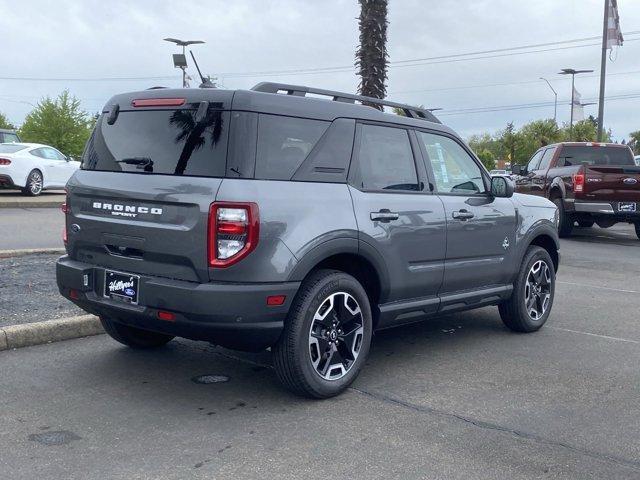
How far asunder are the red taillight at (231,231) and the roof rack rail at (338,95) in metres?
0.93

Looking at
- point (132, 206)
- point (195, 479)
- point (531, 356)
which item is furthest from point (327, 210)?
point (531, 356)

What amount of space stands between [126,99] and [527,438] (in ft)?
10.7

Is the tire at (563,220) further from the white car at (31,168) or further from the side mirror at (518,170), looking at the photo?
the white car at (31,168)

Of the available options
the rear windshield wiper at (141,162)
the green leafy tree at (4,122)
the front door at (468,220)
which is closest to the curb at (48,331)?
the rear windshield wiper at (141,162)

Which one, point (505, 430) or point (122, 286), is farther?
point (122, 286)

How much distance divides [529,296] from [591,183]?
895 centimetres

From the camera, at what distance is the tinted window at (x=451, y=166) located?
5.77 meters

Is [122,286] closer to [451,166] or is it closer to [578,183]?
[451,166]

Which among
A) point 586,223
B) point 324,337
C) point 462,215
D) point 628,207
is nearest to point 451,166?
point 462,215

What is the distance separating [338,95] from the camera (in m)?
5.23

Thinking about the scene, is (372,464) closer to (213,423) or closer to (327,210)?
(213,423)

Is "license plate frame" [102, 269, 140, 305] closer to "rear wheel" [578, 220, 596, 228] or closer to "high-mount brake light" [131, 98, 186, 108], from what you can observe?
"high-mount brake light" [131, 98, 186, 108]

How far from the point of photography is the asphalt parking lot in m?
3.74

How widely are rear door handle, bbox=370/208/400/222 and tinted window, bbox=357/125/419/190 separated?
0.18 metres
